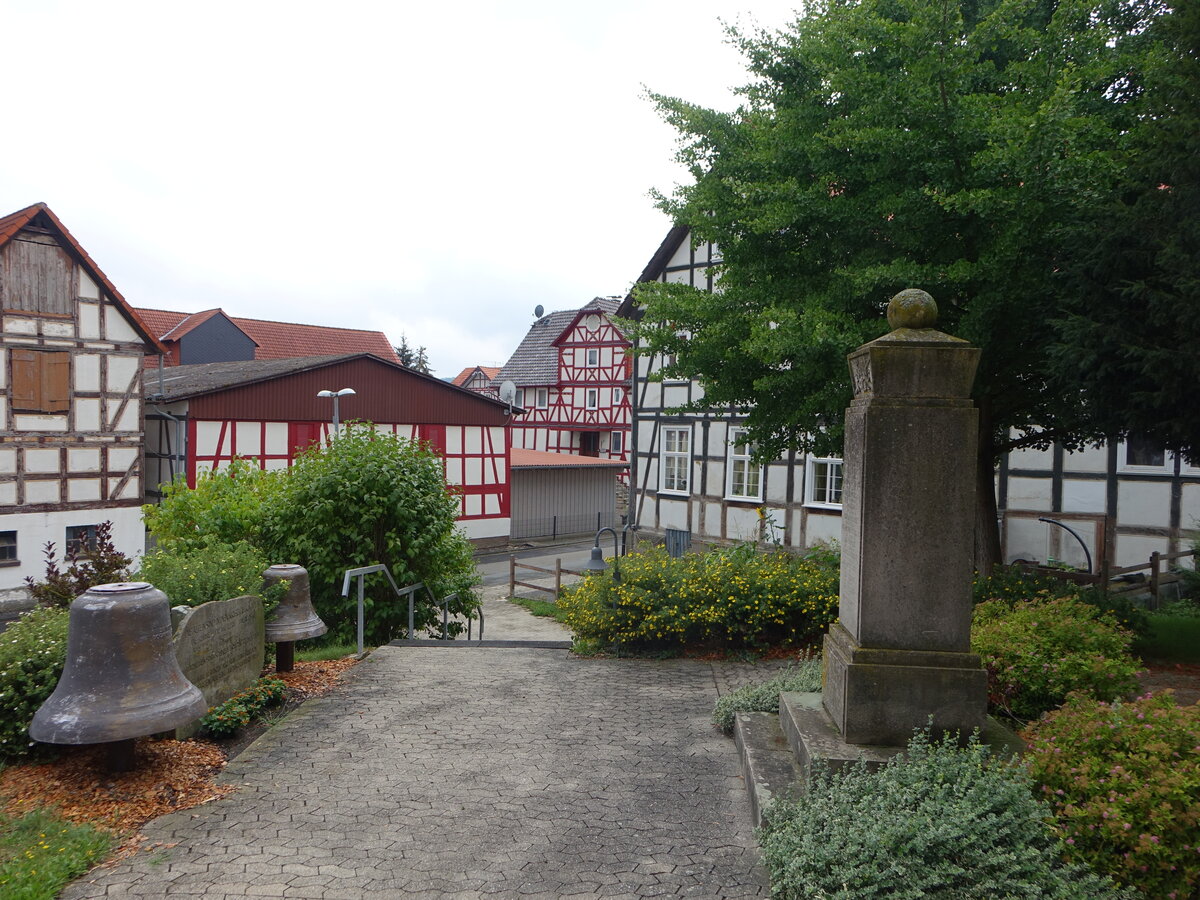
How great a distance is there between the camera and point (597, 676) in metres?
8.67

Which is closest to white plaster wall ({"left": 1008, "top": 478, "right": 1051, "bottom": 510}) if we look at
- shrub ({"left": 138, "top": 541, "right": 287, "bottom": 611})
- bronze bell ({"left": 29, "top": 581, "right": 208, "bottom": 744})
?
shrub ({"left": 138, "top": 541, "right": 287, "bottom": 611})

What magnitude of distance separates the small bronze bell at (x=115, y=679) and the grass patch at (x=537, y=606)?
13545 mm

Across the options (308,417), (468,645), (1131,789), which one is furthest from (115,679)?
(308,417)

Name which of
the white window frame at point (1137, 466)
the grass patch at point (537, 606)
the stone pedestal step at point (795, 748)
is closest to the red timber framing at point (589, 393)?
the grass patch at point (537, 606)

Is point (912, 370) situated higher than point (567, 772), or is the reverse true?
point (912, 370)

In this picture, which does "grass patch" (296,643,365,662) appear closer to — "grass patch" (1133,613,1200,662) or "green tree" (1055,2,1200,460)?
"green tree" (1055,2,1200,460)

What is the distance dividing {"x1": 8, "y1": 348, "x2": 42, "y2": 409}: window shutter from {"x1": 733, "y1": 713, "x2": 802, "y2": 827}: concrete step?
21.7 meters

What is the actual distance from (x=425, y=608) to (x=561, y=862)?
7.15 metres

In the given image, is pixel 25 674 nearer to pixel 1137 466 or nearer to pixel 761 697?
pixel 761 697

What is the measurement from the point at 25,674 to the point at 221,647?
54.8 inches

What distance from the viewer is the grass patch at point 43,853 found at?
415 centimetres

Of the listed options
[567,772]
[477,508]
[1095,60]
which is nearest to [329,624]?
[567,772]

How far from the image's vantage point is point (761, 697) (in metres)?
6.82

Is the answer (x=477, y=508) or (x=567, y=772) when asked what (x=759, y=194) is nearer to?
(x=567, y=772)
